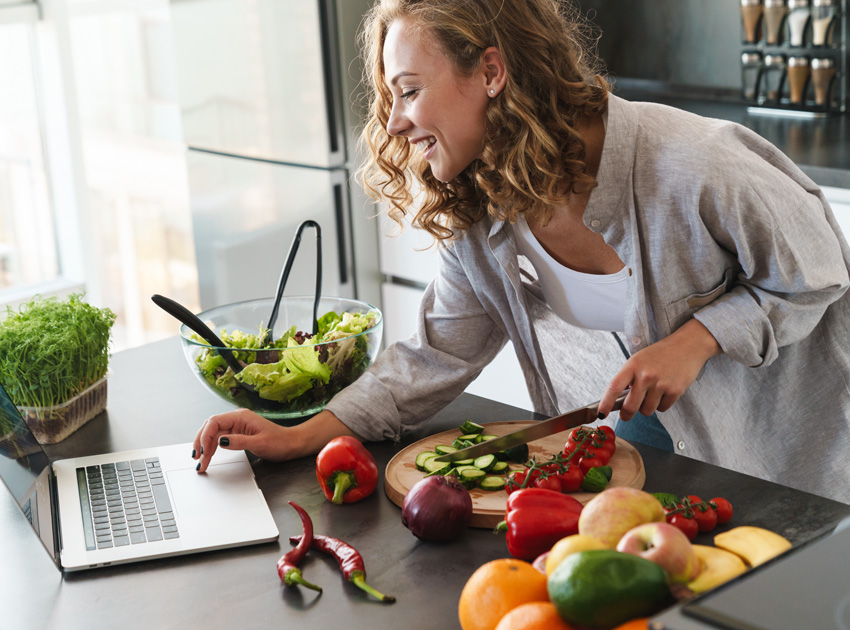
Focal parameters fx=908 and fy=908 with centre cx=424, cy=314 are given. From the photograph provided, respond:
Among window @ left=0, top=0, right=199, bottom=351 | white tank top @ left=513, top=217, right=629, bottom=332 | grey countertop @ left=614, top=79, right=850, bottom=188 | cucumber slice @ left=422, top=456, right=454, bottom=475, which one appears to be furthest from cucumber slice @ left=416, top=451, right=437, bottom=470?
window @ left=0, top=0, right=199, bottom=351

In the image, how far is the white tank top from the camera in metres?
1.44

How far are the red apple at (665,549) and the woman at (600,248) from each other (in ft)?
1.60

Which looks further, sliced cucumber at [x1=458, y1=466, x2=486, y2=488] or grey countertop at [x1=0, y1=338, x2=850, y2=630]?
sliced cucumber at [x1=458, y1=466, x2=486, y2=488]

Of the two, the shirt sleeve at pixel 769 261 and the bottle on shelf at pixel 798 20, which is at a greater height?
the bottle on shelf at pixel 798 20

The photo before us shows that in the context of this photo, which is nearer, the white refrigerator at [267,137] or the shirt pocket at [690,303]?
the shirt pocket at [690,303]

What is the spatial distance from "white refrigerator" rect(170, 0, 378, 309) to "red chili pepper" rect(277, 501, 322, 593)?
6.67 ft

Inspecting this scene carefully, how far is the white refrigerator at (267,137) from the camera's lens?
2865 millimetres

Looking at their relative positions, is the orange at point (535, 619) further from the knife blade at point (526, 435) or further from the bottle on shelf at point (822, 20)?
the bottle on shelf at point (822, 20)

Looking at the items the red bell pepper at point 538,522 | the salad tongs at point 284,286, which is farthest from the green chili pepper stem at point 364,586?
the salad tongs at point 284,286

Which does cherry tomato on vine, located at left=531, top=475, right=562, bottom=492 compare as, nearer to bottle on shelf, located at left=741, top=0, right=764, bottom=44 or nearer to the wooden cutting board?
the wooden cutting board

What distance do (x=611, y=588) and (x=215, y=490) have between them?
25.6 inches

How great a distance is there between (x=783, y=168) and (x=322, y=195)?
6.03 feet

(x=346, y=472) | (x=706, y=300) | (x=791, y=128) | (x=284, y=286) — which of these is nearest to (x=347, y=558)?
(x=346, y=472)

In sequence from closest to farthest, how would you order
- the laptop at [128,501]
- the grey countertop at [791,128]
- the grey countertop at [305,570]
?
the grey countertop at [305,570] → the laptop at [128,501] → the grey countertop at [791,128]
